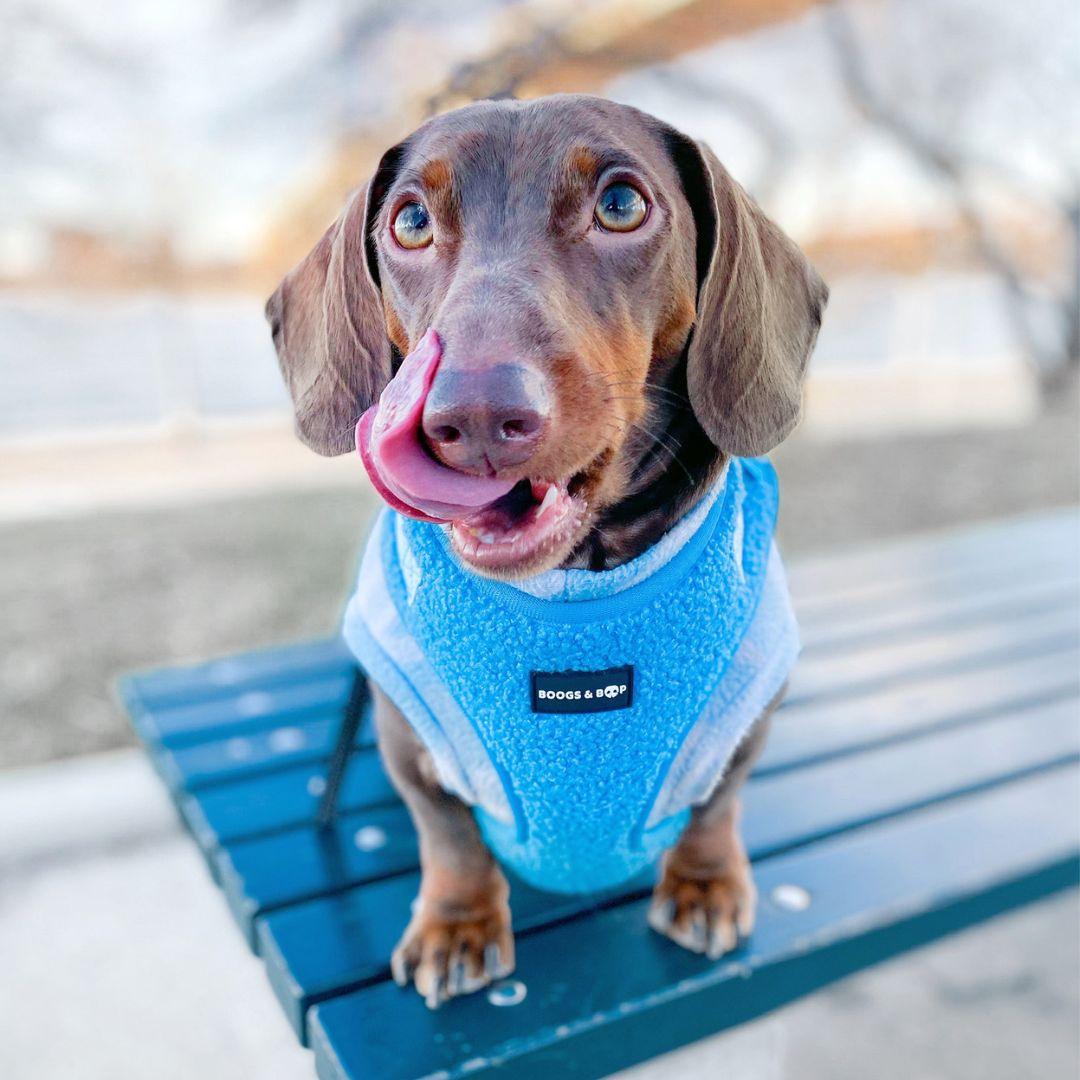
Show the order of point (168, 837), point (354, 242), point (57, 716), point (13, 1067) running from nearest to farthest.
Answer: point (354, 242)
point (13, 1067)
point (168, 837)
point (57, 716)

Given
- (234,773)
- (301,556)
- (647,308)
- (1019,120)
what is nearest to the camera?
(647,308)

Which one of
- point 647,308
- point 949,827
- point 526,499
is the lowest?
point 949,827

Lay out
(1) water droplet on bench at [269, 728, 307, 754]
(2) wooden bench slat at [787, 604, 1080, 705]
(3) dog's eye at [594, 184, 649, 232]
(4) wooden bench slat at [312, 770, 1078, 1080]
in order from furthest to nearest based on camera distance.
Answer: (2) wooden bench slat at [787, 604, 1080, 705] → (1) water droplet on bench at [269, 728, 307, 754] → (4) wooden bench slat at [312, 770, 1078, 1080] → (3) dog's eye at [594, 184, 649, 232]

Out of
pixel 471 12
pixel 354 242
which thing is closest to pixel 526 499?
pixel 354 242

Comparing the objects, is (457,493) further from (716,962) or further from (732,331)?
(716,962)

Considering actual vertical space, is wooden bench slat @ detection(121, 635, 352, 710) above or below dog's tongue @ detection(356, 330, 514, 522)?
below

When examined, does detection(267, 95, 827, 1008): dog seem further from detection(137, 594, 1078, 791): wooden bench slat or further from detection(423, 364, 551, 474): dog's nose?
detection(137, 594, 1078, 791): wooden bench slat

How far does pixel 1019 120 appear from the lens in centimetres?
724

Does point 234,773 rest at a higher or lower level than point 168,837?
higher

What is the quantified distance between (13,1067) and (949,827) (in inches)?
67.6

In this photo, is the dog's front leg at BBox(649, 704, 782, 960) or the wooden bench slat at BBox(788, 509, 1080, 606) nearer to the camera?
the dog's front leg at BBox(649, 704, 782, 960)

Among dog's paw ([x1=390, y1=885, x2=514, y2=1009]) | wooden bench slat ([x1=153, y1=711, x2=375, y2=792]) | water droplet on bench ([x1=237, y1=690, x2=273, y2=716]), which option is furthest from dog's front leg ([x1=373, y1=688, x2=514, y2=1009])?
water droplet on bench ([x1=237, y1=690, x2=273, y2=716])

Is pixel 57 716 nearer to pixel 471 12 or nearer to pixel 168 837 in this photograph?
pixel 168 837

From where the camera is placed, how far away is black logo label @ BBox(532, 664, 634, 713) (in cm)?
130
